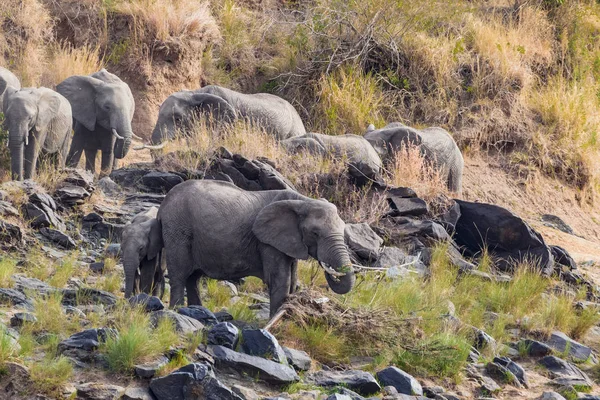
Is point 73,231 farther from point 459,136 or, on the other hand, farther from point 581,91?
point 581,91

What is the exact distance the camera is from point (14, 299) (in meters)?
9.51

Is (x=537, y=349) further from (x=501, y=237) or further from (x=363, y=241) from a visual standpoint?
(x=501, y=237)

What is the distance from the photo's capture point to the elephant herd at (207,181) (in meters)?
9.90

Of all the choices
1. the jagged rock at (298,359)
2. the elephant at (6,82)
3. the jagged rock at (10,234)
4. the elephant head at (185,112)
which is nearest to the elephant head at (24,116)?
the elephant at (6,82)

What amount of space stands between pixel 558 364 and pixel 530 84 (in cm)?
1290

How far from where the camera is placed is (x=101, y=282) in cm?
1112

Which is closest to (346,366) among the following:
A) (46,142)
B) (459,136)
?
(46,142)

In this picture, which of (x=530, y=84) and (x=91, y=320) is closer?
(x=91, y=320)

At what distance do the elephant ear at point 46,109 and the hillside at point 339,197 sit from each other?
842 mm

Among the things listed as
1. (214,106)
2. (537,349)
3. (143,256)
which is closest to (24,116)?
(214,106)

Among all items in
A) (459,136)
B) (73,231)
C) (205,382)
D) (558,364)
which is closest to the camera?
(205,382)

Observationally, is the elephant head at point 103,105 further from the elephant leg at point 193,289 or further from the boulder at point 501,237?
the elephant leg at point 193,289

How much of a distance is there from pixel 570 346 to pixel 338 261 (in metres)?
2.66

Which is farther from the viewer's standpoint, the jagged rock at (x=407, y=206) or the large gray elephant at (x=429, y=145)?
the large gray elephant at (x=429, y=145)
